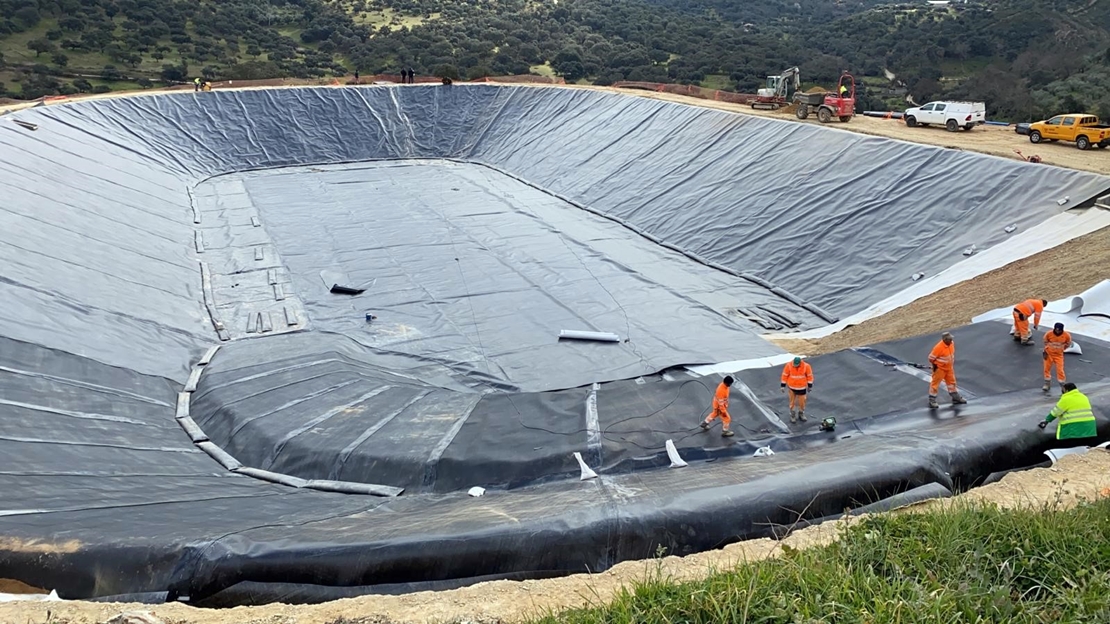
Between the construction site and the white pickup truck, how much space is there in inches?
29.3

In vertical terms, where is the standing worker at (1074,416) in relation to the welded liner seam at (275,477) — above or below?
above

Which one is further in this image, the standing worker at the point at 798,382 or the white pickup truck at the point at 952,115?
the white pickup truck at the point at 952,115

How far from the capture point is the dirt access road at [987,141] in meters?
16.4

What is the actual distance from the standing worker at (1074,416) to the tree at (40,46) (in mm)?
55476

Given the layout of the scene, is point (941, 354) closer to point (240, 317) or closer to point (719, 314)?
point (719, 314)

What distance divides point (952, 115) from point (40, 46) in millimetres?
51443

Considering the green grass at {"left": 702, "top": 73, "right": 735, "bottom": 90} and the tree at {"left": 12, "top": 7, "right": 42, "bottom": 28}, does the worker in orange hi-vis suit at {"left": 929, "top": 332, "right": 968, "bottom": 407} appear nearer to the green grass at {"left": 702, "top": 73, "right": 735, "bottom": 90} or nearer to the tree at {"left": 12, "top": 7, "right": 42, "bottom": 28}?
the green grass at {"left": 702, "top": 73, "right": 735, "bottom": 90}

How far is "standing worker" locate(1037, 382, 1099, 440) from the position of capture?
6910 millimetres

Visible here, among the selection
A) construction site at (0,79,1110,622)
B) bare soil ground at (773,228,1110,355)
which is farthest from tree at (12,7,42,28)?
bare soil ground at (773,228,1110,355)

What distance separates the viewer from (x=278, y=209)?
23750 millimetres

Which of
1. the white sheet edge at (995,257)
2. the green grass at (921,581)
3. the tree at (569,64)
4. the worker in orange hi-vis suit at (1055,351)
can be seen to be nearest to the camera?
the green grass at (921,581)

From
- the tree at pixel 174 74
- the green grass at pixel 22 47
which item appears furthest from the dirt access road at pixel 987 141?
the green grass at pixel 22 47

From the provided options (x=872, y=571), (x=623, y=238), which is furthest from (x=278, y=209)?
(x=872, y=571)

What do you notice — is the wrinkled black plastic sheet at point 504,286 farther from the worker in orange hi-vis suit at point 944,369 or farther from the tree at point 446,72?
the tree at point 446,72
